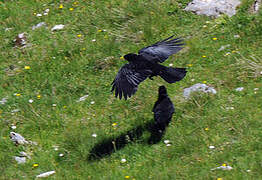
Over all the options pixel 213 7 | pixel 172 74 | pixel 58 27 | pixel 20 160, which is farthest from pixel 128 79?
pixel 58 27

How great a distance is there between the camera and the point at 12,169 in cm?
648

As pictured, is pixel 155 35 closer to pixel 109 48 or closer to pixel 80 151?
pixel 109 48

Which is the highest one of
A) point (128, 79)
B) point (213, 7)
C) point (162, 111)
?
point (128, 79)

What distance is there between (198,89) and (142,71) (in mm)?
1046

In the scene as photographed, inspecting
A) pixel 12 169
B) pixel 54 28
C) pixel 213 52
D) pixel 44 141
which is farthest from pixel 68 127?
pixel 54 28

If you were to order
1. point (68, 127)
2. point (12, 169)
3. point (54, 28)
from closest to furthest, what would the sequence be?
point (12, 169)
point (68, 127)
point (54, 28)

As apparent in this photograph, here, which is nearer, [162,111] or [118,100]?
[162,111]

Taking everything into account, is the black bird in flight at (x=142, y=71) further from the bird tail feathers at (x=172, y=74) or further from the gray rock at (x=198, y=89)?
the gray rock at (x=198, y=89)

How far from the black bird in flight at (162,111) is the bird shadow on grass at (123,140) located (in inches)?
3.1

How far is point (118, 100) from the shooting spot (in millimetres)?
7602

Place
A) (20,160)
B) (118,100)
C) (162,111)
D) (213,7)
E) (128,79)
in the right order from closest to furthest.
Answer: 1. (162,111)
2. (128,79)
3. (20,160)
4. (118,100)
5. (213,7)

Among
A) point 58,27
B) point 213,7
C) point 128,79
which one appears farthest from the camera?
point 58,27

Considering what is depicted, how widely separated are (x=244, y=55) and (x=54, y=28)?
4369 mm

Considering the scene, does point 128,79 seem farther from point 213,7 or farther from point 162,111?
point 213,7
